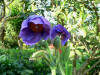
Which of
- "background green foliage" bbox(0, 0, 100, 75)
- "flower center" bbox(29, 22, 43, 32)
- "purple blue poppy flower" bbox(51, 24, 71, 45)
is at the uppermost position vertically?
"flower center" bbox(29, 22, 43, 32)

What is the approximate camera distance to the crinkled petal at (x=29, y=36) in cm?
86

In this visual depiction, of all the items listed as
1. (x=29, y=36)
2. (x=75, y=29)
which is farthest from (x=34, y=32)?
(x=75, y=29)

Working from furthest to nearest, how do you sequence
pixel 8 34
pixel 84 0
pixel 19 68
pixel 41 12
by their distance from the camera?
1. pixel 8 34
2. pixel 41 12
3. pixel 19 68
4. pixel 84 0

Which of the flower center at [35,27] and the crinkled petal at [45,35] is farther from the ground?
the flower center at [35,27]

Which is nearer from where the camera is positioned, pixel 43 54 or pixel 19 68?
pixel 43 54

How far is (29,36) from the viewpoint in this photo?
87 centimetres

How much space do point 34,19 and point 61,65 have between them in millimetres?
257

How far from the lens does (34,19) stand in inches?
31.7

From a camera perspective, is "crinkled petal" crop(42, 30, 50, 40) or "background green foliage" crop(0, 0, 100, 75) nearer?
"crinkled petal" crop(42, 30, 50, 40)

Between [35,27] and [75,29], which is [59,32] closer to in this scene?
[35,27]

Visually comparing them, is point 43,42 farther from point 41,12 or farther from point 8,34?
point 8,34

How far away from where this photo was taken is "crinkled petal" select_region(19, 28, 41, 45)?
2.81ft

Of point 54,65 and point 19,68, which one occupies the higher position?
point 54,65

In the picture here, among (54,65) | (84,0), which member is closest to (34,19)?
(54,65)
